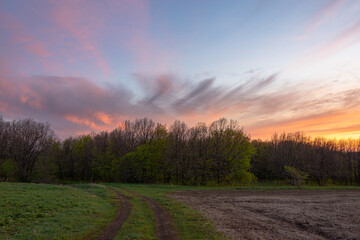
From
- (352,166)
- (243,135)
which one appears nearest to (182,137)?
(243,135)

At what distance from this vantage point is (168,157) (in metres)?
66.6

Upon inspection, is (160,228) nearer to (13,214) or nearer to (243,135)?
(13,214)

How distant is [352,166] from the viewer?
303ft

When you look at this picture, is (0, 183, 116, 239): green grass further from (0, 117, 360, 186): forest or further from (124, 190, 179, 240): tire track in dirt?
(0, 117, 360, 186): forest

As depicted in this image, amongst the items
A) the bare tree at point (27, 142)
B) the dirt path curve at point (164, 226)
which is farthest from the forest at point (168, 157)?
the dirt path curve at point (164, 226)

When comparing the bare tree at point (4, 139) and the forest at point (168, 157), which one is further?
the bare tree at point (4, 139)

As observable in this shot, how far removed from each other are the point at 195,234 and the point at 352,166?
355 feet

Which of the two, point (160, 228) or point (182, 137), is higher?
point (182, 137)

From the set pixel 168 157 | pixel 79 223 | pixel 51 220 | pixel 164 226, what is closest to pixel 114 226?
pixel 79 223

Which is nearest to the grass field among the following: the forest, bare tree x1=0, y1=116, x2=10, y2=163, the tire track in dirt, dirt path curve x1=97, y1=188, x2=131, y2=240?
the tire track in dirt

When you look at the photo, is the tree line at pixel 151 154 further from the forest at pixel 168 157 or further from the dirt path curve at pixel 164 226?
the dirt path curve at pixel 164 226

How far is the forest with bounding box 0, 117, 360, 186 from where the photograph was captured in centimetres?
6381

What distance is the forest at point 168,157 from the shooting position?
63812 millimetres

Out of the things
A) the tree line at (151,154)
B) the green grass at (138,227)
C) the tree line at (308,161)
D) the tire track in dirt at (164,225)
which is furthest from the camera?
the tree line at (308,161)
